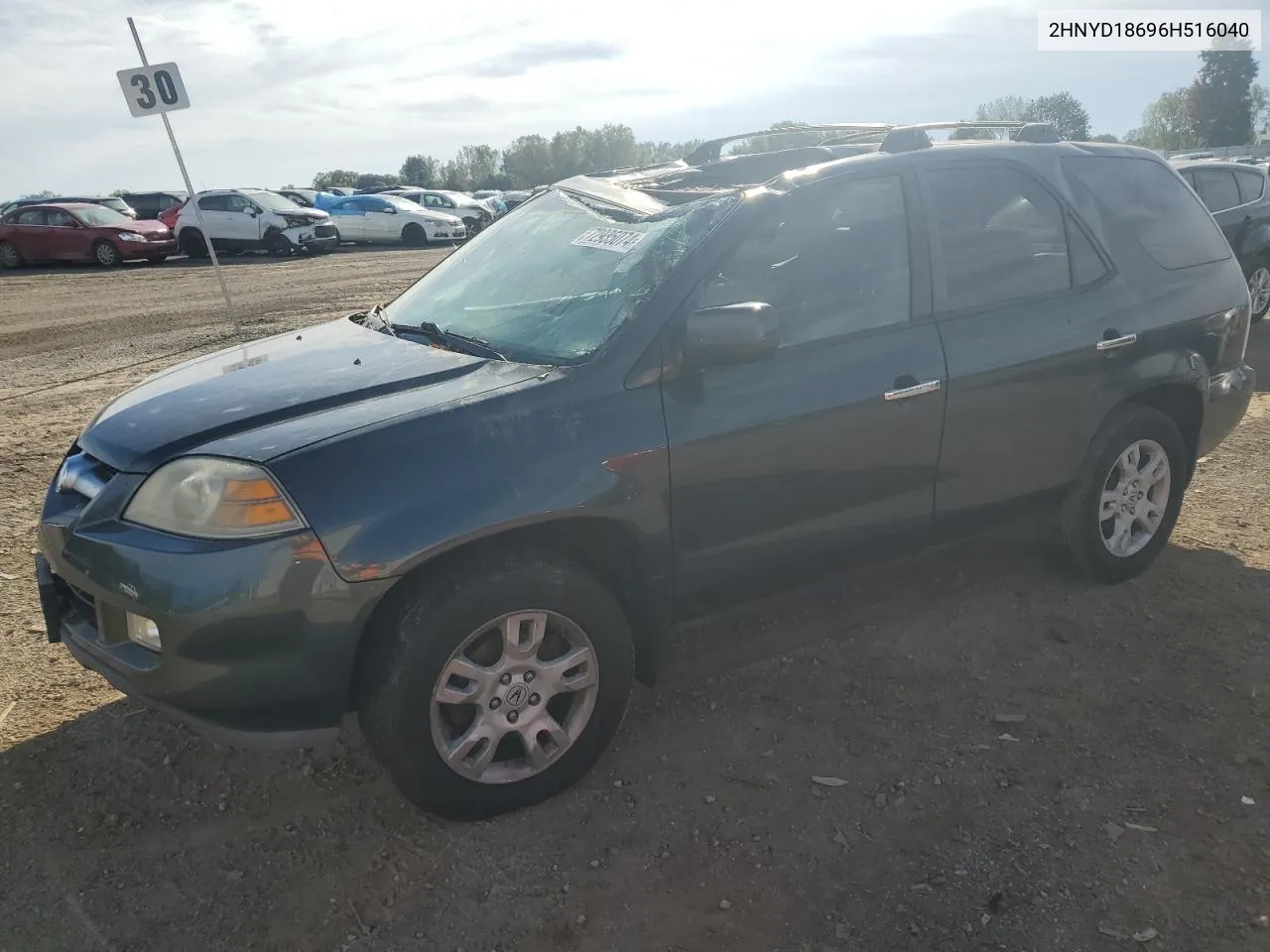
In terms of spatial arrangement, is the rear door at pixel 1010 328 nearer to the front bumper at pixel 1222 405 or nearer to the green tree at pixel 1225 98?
the front bumper at pixel 1222 405

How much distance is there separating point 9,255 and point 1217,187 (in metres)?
22.9

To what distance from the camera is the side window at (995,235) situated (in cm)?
358

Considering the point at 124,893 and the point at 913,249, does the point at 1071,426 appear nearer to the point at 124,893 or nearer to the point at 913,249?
the point at 913,249

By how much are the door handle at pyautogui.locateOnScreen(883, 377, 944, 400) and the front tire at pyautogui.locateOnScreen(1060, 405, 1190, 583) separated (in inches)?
39.8

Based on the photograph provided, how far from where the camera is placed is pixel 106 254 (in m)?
21.4

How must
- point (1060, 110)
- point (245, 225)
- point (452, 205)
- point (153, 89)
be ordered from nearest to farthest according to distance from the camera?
point (153, 89) < point (245, 225) < point (452, 205) < point (1060, 110)

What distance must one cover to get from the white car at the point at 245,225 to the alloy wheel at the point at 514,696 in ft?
74.4

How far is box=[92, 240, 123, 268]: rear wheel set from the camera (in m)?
21.3

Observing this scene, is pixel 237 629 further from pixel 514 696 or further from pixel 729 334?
pixel 729 334

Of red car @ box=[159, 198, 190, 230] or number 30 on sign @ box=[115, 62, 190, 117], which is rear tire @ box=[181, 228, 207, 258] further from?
number 30 on sign @ box=[115, 62, 190, 117]

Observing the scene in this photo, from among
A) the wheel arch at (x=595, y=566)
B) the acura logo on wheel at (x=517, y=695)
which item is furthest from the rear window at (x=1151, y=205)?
the acura logo on wheel at (x=517, y=695)

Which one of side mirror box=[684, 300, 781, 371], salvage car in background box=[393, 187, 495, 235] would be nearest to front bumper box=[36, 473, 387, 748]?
side mirror box=[684, 300, 781, 371]

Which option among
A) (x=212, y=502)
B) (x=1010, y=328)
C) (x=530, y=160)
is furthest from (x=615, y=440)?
(x=530, y=160)

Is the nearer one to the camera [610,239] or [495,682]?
[495,682]
